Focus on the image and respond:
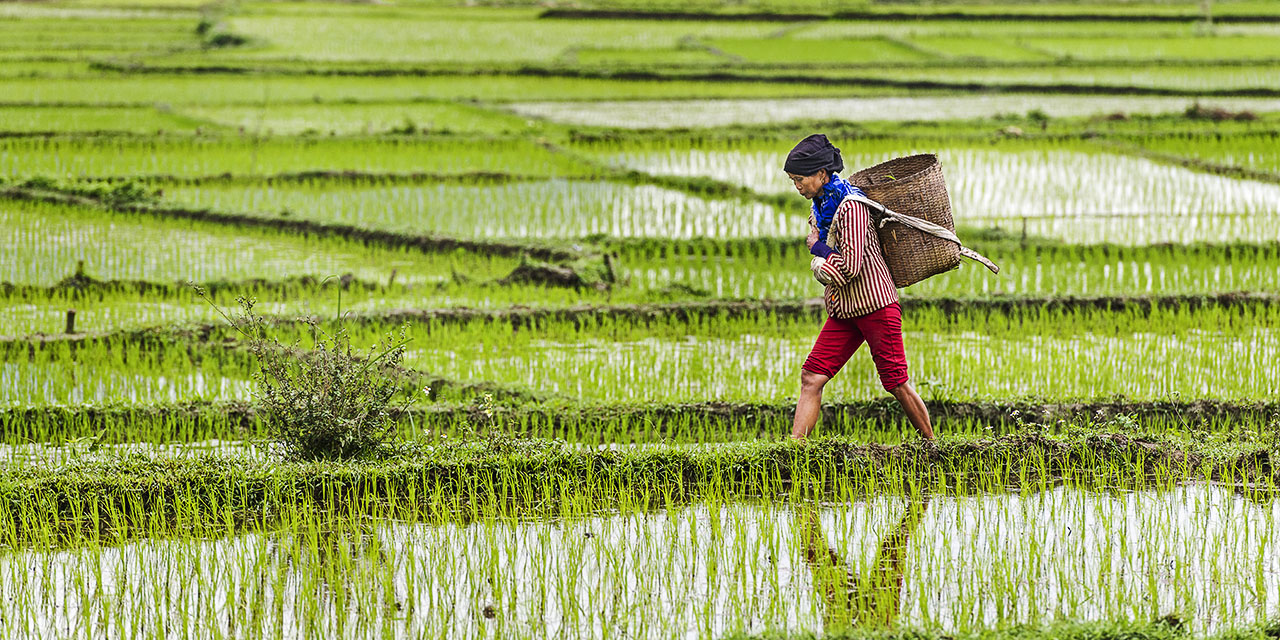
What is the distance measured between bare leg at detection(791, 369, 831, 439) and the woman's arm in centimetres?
36

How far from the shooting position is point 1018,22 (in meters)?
23.4

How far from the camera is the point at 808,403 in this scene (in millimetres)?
4535

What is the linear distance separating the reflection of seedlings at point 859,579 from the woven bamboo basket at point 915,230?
76 centimetres

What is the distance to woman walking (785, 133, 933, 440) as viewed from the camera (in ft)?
14.0

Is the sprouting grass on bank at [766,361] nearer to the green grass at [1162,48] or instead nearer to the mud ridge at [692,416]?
the mud ridge at [692,416]

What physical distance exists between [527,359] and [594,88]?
11668 millimetres

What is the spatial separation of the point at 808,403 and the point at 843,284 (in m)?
0.42

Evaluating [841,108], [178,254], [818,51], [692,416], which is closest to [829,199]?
[692,416]

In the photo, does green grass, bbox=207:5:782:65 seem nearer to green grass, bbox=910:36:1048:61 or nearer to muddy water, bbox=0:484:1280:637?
green grass, bbox=910:36:1048:61

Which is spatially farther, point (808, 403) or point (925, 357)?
point (925, 357)

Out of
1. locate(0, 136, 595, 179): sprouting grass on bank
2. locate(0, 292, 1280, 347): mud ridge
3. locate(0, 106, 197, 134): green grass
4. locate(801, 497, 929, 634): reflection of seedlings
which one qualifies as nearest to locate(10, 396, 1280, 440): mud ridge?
locate(801, 497, 929, 634): reflection of seedlings

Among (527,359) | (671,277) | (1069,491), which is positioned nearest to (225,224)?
(671,277)

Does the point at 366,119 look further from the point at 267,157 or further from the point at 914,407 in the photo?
the point at 914,407

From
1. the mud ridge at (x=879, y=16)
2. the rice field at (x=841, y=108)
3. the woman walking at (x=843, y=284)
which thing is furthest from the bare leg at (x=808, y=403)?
the mud ridge at (x=879, y=16)
